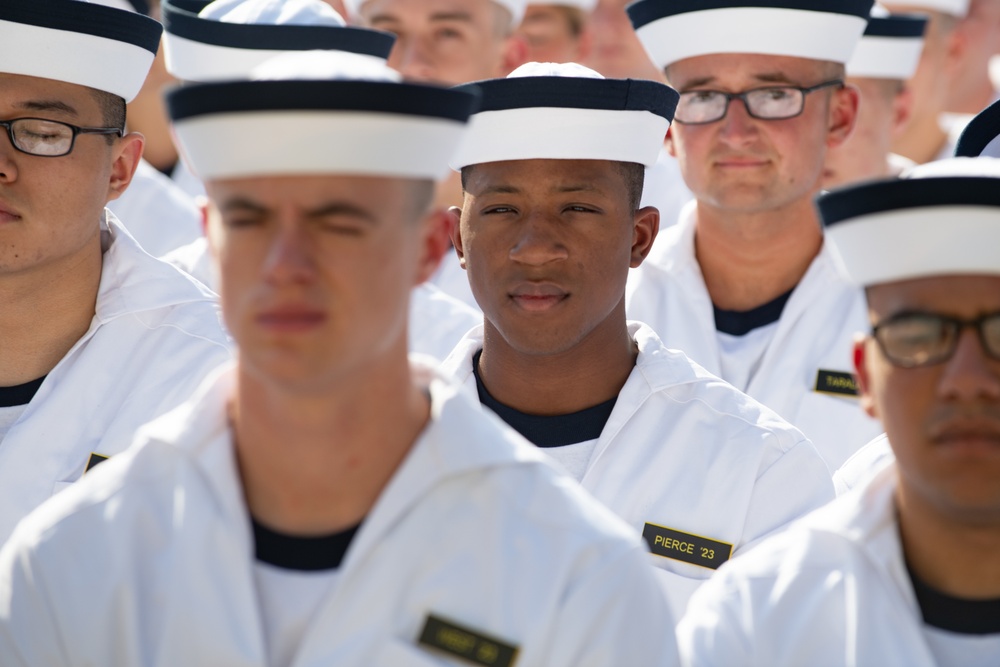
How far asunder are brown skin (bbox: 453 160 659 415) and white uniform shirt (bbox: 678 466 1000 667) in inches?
50.1

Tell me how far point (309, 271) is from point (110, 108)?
2.28 meters

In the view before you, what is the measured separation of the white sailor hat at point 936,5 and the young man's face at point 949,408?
246 inches

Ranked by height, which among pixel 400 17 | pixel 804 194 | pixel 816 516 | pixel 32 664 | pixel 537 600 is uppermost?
pixel 400 17

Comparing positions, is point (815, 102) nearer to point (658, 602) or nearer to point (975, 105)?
point (658, 602)

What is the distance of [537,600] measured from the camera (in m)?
3.16

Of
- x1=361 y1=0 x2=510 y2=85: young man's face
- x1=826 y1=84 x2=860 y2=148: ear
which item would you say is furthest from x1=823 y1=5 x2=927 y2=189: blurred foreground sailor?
x1=361 y1=0 x2=510 y2=85: young man's face

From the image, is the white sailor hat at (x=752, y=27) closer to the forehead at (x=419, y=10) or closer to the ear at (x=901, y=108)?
the ear at (x=901, y=108)

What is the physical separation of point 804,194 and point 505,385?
5.76ft

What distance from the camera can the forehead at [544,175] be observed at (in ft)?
15.1

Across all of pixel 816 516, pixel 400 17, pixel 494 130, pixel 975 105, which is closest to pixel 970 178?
pixel 816 516

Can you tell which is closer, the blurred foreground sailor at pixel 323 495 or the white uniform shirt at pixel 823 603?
the blurred foreground sailor at pixel 323 495

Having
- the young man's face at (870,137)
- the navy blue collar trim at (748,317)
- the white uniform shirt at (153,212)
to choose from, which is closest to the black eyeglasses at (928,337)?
the navy blue collar trim at (748,317)

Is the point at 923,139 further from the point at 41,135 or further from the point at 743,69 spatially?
the point at 41,135

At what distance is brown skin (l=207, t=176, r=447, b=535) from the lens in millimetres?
3057
